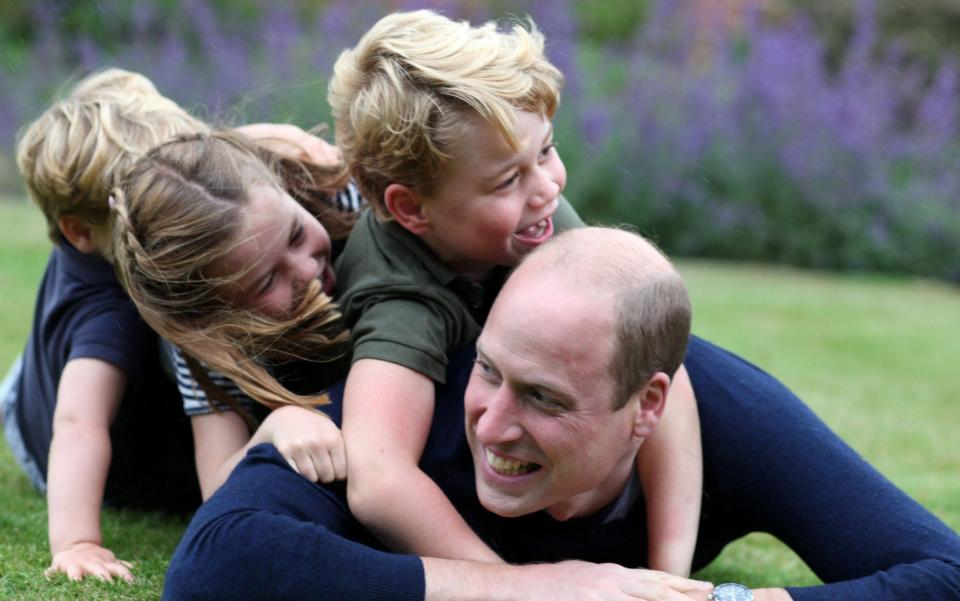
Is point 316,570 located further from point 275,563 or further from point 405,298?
point 405,298

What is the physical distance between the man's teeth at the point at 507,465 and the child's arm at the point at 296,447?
1.11ft

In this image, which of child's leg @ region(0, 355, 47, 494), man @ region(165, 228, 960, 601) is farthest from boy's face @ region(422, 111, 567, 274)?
child's leg @ region(0, 355, 47, 494)

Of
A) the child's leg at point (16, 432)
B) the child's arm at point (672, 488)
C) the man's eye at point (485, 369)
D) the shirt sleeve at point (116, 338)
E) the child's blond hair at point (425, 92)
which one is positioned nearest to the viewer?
the man's eye at point (485, 369)

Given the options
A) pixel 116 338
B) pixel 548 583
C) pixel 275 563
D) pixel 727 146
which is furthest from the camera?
pixel 727 146

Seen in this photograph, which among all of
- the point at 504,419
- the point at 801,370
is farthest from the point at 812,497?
the point at 801,370

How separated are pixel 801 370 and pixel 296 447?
4.62 m

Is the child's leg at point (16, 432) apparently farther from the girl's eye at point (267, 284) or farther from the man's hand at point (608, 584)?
the man's hand at point (608, 584)

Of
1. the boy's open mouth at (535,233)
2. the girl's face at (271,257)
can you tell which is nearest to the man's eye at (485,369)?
the boy's open mouth at (535,233)

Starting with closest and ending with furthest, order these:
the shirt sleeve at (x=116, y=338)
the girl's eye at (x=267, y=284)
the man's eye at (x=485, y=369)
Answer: the man's eye at (x=485, y=369) < the girl's eye at (x=267, y=284) < the shirt sleeve at (x=116, y=338)

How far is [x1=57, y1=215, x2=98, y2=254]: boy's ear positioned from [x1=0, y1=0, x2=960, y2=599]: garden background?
3388mm

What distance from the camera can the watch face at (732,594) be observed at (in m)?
2.79

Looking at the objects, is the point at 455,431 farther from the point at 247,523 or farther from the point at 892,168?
the point at 892,168

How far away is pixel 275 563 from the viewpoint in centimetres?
263

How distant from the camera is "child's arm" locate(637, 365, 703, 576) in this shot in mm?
3000
